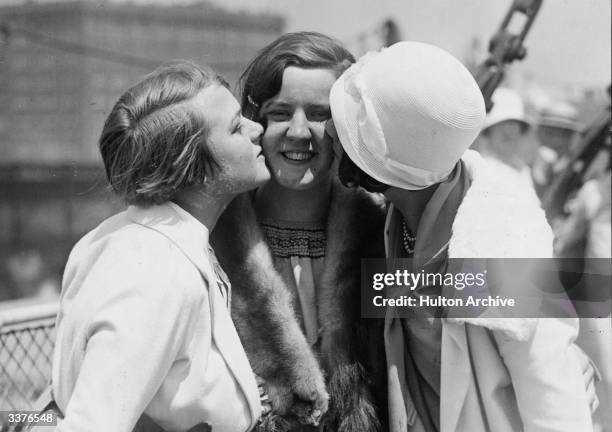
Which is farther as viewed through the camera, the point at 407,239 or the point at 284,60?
the point at 284,60

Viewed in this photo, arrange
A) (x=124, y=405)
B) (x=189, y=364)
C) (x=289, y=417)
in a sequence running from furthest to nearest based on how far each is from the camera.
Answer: (x=289, y=417)
(x=189, y=364)
(x=124, y=405)

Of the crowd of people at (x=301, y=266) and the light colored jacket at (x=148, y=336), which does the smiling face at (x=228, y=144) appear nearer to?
the crowd of people at (x=301, y=266)

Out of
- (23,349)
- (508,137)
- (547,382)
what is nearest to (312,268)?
(547,382)

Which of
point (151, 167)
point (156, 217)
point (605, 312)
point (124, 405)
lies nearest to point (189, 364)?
point (124, 405)

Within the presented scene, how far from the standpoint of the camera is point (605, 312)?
2.77 metres

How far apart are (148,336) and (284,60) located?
0.99m

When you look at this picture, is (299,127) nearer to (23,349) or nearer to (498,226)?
(498,226)

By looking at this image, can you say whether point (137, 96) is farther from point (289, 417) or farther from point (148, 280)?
point (289, 417)

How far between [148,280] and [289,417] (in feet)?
2.01

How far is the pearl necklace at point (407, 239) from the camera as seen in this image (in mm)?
1933

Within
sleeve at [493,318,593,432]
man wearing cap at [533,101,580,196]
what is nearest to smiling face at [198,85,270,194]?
sleeve at [493,318,593,432]

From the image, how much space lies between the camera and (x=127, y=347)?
4.68ft

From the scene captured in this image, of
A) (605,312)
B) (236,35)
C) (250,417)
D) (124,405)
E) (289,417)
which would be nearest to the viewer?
(124,405)

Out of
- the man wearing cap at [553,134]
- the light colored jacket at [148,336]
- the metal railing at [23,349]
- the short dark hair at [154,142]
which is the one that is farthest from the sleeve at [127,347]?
the man wearing cap at [553,134]
